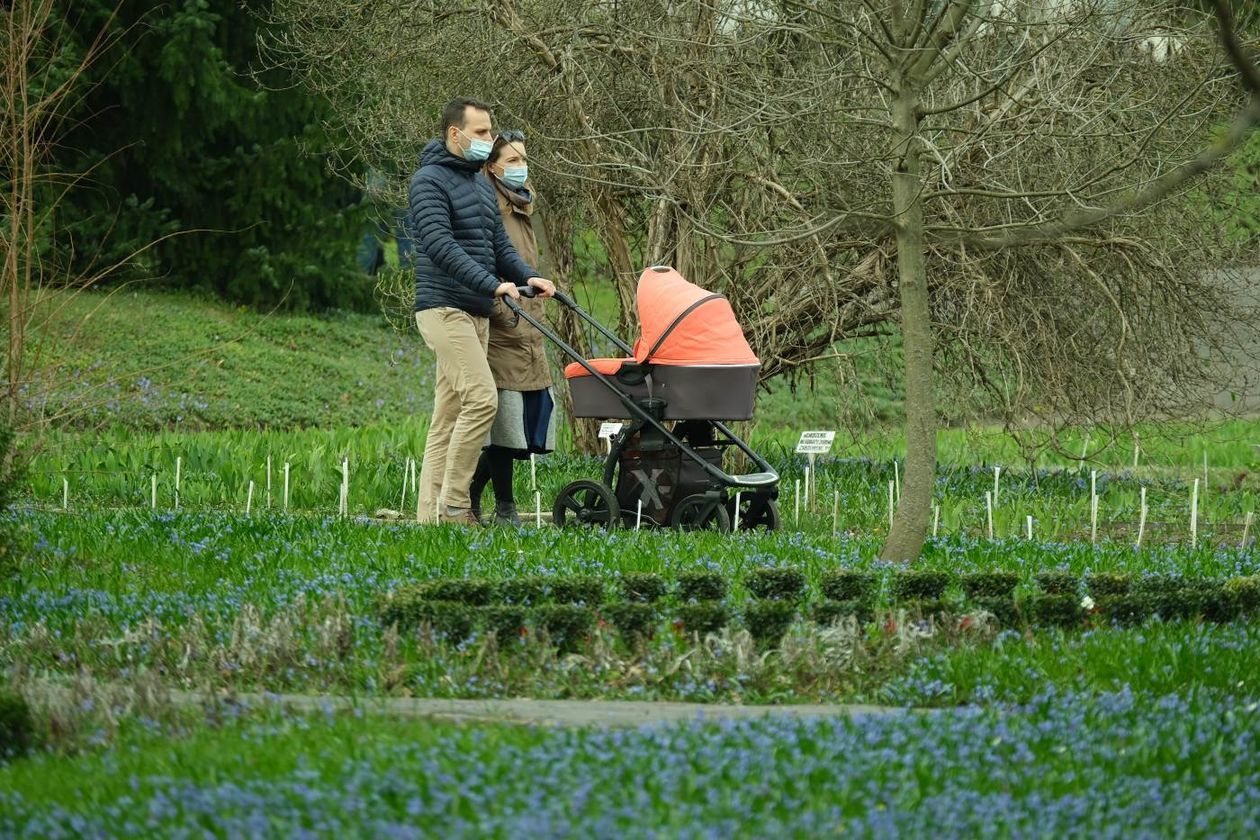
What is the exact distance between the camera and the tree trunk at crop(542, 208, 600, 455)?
11688 millimetres

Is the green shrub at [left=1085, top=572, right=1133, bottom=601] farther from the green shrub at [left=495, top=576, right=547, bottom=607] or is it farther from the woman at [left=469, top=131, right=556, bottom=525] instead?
the woman at [left=469, top=131, right=556, bottom=525]

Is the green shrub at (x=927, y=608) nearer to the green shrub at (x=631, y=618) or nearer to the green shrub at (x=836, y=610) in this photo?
the green shrub at (x=836, y=610)

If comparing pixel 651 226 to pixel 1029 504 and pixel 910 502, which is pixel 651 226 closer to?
pixel 1029 504

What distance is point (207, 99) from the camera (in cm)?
1998

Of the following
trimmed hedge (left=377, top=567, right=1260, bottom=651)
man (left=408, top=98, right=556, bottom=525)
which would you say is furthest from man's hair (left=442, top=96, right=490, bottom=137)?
trimmed hedge (left=377, top=567, right=1260, bottom=651)

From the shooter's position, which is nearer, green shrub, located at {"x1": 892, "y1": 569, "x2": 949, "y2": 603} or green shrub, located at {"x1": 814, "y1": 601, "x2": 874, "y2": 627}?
green shrub, located at {"x1": 814, "y1": 601, "x2": 874, "y2": 627}

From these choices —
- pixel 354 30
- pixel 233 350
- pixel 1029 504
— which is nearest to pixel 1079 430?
pixel 1029 504

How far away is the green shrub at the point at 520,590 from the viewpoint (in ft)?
17.1

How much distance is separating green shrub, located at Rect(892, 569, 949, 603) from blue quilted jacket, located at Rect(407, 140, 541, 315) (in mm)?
2992

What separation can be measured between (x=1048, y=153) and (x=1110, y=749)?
6.66 meters

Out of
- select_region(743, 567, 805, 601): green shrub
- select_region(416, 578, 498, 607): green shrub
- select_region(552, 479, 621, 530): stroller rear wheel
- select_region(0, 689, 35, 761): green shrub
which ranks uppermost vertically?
select_region(552, 479, 621, 530): stroller rear wheel

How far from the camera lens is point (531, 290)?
774 cm

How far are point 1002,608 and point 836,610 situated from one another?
1.90ft

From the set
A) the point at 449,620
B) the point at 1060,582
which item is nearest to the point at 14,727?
the point at 449,620
